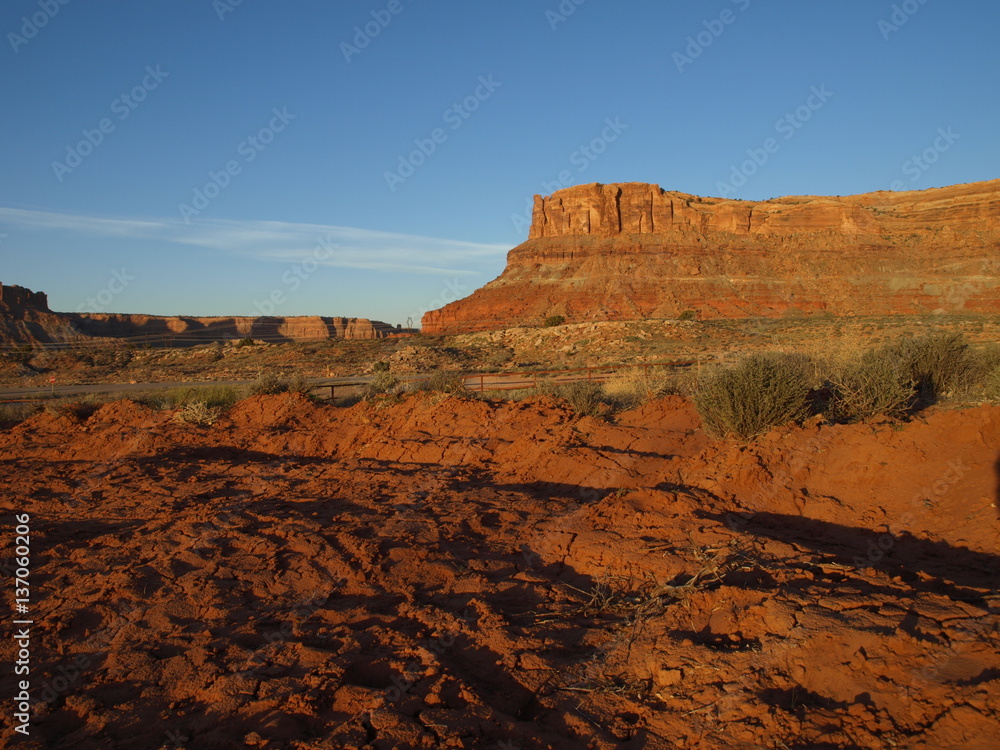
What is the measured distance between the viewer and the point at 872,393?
8.55 meters

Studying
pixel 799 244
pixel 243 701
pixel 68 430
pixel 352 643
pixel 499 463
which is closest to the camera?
pixel 243 701

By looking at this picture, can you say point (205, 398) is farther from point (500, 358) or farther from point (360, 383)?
point (500, 358)

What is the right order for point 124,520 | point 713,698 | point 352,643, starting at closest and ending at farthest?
point 713,698, point 352,643, point 124,520

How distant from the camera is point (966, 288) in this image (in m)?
63.4

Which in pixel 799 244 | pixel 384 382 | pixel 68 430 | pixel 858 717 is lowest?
pixel 858 717

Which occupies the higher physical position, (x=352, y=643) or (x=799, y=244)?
(x=799, y=244)

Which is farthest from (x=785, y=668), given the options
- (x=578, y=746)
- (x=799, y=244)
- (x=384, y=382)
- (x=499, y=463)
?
(x=799, y=244)

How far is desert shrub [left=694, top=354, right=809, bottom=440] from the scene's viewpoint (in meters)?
8.38

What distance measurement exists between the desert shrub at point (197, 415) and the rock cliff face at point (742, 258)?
2195 inches

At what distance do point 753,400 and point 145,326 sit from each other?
122693mm

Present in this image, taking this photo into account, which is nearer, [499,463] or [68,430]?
[499,463]

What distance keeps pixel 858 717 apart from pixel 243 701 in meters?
3.38

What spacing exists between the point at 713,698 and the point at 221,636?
3.44 meters

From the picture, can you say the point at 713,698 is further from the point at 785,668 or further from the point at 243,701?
the point at 243,701
